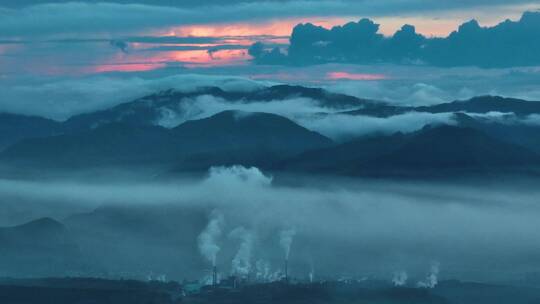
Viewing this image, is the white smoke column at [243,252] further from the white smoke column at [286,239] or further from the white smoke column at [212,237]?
the white smoke column at [286,239]

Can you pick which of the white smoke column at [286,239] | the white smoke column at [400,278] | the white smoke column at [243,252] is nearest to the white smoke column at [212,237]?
the white smoke column at [243,252]

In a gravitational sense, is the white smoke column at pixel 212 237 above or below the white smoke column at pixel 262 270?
above

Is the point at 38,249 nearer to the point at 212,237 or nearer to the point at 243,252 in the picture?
the point at 212,237

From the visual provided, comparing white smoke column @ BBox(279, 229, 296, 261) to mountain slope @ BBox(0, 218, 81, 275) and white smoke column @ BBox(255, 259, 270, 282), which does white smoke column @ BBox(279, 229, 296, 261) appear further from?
mountain slope @ BBox(0, 218, 81, 275)

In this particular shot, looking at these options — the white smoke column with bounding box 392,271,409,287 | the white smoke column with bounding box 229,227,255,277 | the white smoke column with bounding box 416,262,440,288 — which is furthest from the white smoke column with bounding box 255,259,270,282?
the white smoke column with bounding box 416,262,440,288

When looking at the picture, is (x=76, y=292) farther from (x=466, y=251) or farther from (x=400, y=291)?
(x=466, y=251)

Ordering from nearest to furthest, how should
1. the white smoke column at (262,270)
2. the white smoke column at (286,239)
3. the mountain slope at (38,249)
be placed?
1. the white smoke column at (262,270)
2. the mountain slope at (38,249)
3. the white smoke column at (286,239)

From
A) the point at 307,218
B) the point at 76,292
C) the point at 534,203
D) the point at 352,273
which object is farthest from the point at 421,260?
the point at 76,292
